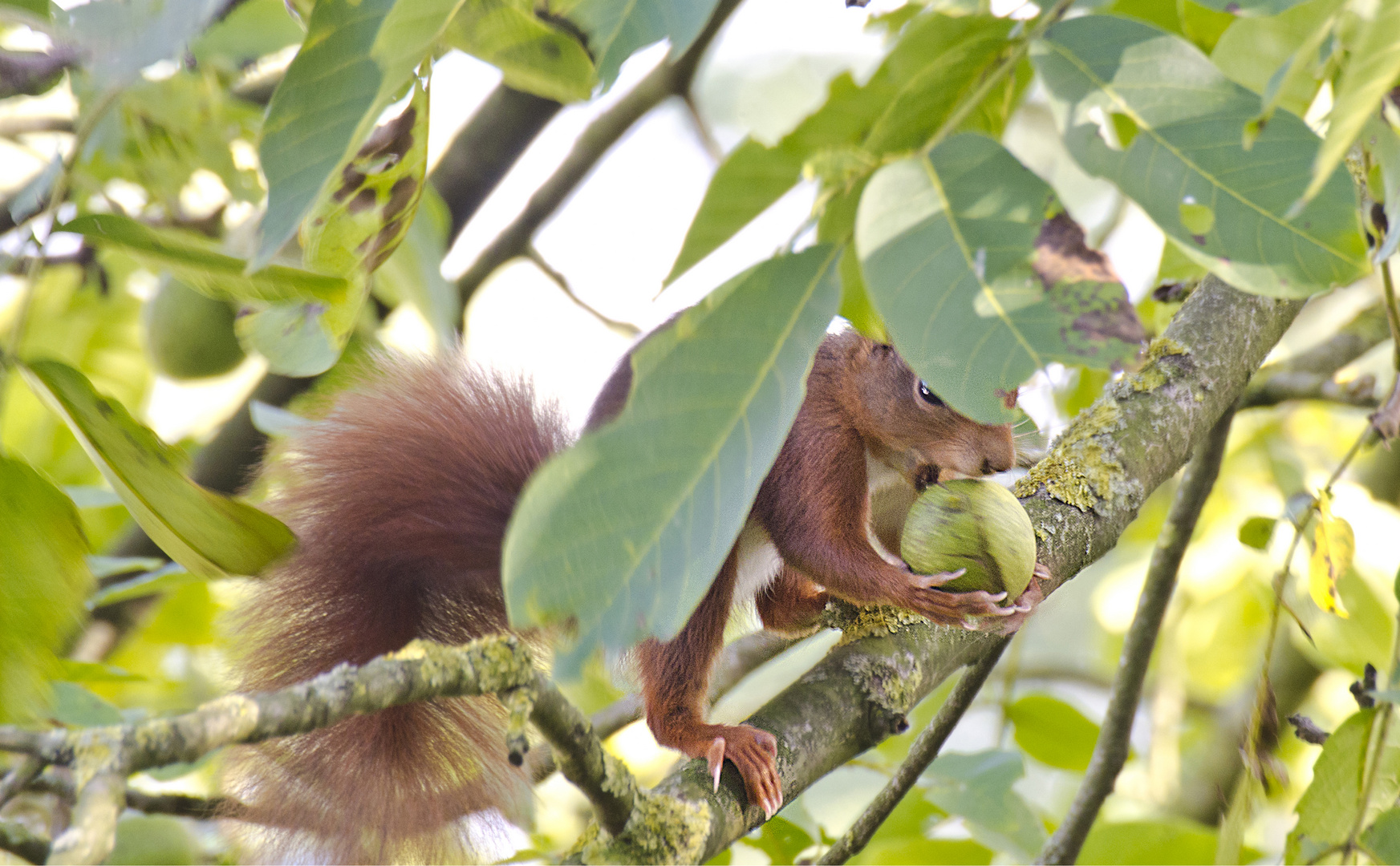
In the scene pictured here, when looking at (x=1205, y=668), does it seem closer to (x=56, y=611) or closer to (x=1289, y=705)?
(x=1289, y=705)

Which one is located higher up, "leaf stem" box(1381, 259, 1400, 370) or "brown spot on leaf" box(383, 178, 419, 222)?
"brown spot on leaf" box(383, 178, 419, 222)

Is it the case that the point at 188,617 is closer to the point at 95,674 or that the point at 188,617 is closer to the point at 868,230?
the point at 95,674

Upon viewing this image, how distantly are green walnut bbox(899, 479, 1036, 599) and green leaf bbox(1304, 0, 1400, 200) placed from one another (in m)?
0.71

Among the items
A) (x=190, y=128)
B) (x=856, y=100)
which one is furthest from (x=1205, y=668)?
(x=190, y=128)

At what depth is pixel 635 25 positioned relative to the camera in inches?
23.7

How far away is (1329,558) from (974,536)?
0.35m

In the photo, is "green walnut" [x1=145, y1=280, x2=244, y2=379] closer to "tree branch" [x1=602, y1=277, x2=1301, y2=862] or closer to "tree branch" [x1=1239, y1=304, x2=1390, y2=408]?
"tree branch" [x1=602, y1=277, x2=1301, y2=862]

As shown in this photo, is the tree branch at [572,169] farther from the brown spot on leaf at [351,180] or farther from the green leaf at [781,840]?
the brown spot on leaf at [351,180]

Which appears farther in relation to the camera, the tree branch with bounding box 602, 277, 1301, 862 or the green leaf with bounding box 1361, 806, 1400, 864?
the tree branch with bounding box 602, 277, 1301, 862

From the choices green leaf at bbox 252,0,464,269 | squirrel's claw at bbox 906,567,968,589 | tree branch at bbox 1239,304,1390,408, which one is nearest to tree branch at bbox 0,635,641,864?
green leaf at bbox 252,0,464,269

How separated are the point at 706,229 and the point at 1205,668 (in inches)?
87.4

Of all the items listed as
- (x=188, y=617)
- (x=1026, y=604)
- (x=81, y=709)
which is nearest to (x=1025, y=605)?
(x=1026, y=604)

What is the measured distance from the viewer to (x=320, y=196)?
0.61m

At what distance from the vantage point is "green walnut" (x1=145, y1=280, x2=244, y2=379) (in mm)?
1888
